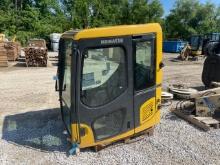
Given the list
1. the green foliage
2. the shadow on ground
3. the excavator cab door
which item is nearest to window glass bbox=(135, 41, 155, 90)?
the excavator cab door

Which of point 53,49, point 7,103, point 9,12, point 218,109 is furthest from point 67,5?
point 218,109

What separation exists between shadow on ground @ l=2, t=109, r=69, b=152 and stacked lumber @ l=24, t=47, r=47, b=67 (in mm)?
10228

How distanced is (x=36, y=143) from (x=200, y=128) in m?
3.35

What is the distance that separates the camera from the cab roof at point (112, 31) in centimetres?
457

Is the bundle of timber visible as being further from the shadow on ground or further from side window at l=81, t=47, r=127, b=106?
side window at l=81, t=47, r=127, b=106

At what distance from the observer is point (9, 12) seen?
35375 mm

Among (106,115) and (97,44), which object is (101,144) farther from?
(97,44)

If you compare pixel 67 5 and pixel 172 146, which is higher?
pixel 67 5

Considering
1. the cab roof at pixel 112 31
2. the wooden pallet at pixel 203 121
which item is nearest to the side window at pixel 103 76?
the cab roof at pixel 112 31

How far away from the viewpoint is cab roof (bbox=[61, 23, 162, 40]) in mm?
4566

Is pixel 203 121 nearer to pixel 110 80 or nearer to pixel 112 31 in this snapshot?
pixel 110 80

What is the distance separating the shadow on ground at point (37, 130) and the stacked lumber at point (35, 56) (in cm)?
1023

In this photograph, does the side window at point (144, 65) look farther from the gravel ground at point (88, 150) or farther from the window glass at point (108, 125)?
the gravel ground at point (88, 150)

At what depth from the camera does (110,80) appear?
16.3 feet
